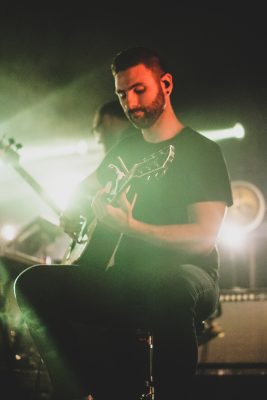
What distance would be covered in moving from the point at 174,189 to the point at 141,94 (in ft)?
1.81

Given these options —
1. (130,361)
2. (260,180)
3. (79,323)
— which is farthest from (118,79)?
(260,180)

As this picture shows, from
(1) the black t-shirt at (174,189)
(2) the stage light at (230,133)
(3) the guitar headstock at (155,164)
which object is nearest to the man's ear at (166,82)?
(1) the black t-shirt at (174,189)

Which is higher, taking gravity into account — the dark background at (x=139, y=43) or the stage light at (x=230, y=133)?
the dark background at (x=139, y=43)

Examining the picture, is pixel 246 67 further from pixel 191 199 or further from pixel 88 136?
pixel 191 199

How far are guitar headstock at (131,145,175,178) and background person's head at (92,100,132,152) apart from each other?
1811 mm

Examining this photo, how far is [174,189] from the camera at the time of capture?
231 centimetres

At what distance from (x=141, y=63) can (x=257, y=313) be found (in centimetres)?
304

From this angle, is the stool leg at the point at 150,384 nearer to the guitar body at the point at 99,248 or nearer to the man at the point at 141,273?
the man at the point at 141,273

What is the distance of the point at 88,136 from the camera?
787cm

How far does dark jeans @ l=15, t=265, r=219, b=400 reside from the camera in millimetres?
1892

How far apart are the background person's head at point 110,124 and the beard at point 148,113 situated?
1.63m

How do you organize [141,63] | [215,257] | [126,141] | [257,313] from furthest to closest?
[257,313] < [126,141] < [141,63] < [215,257]

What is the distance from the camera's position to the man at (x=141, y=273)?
75.0 inches

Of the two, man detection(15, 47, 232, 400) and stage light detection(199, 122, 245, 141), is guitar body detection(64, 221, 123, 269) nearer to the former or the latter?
man detection(15, 47, 232, 400)
